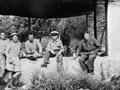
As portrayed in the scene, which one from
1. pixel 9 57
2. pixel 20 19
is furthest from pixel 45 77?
pixel 20 19

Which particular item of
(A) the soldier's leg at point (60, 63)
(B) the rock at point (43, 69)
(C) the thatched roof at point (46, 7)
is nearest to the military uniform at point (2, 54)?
(B) the rock at point (43, 69)

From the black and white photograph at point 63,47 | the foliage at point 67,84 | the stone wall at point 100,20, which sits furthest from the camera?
the stone wall at point 100,20

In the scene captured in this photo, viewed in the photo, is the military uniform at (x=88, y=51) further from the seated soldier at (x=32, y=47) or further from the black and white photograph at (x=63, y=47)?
the seated soldier at (x=32, y=47)

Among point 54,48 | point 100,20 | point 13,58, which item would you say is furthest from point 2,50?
point 100,20

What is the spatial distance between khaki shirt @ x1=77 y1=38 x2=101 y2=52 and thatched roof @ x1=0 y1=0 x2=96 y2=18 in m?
1.03

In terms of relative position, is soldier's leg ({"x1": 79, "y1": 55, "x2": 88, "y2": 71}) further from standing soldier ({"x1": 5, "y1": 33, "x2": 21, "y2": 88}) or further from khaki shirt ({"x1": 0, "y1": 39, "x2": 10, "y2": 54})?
khaki shirt ({"x1": 0, "y1": 39, "x2": 10, "y2": 54})

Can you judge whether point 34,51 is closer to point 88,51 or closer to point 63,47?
point 63,47

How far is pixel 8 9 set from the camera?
41.4 ft

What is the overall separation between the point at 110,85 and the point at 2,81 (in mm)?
2958

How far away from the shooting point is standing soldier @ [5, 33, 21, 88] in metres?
11.5

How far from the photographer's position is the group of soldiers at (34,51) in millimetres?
11586

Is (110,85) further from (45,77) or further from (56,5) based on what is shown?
(56,5)

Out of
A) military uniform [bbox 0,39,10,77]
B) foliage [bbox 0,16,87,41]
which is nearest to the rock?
military uniform [bbox 0,39,10,77]

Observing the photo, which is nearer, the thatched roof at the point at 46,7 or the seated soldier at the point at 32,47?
the seated soldier at the point at 32,47
